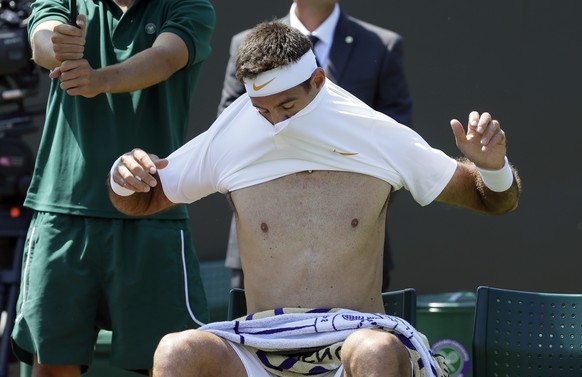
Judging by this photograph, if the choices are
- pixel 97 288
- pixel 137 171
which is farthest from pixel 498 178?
pixel 97 288

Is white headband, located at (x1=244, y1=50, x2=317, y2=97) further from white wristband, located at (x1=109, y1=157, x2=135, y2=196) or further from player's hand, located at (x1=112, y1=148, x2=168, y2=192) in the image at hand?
white wristband, located at (x1=109, y1=157, x2=135, y2=196)

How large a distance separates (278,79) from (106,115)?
3.12ft

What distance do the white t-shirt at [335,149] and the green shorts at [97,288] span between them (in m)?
0.63

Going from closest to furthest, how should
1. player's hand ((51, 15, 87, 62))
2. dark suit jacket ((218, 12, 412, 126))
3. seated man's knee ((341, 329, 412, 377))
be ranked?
seated man's knee ((341, 329, 412, 377)) < player's hand ((51, 15, 87, 62)) < dark suit jacket ((218, 12, 412, 126))

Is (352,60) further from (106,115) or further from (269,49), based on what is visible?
(269,49)

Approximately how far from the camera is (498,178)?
3.74 metres

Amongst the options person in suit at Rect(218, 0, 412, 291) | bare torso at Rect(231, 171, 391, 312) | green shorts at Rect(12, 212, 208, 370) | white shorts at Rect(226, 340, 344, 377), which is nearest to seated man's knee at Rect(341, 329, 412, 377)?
white shorts at Rect(226, 340, 344, 377)

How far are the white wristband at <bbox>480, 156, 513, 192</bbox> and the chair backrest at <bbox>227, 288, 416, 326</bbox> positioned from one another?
18.4 inches

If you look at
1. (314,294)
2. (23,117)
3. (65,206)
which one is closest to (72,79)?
(65,206)

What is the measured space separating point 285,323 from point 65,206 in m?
1.13

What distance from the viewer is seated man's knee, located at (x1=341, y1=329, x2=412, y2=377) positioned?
331 cm

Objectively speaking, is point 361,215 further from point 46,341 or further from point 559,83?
point 559,83

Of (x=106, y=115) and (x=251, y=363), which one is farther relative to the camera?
(x=106, y=115)

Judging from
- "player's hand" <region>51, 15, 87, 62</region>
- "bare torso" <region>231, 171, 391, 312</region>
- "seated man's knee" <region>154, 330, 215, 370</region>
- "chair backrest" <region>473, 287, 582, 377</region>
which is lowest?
"chair backrest" <region>473, 287, 582, 377</region>
